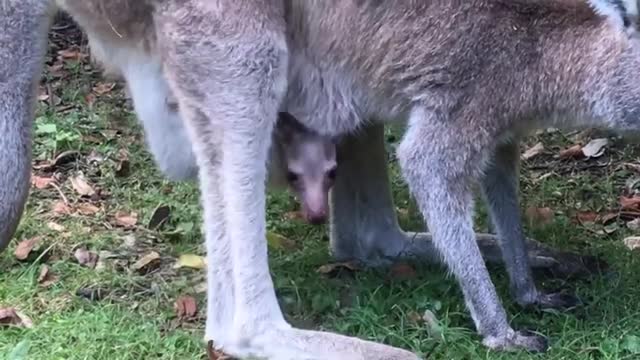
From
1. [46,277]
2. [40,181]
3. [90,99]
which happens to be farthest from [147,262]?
[90,99]

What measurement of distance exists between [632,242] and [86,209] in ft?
6.10

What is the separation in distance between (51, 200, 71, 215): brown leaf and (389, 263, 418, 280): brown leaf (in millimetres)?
1163

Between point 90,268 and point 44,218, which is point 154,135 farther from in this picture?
point 44,218

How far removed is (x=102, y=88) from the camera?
236 inches

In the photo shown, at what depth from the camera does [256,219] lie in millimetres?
3383

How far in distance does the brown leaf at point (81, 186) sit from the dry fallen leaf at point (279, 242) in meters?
0.73

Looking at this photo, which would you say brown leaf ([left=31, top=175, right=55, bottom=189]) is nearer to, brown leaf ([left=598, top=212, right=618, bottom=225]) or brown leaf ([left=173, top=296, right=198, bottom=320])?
brown leaf ([left=173, top=296, right=198, bottom=320])

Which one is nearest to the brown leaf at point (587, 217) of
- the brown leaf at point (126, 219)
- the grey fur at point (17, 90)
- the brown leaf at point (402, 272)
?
the brown leaf at point (402, 272)

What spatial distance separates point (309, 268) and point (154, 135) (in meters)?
0.72

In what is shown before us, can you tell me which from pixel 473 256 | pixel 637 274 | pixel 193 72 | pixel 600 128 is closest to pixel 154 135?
pixel 193 72

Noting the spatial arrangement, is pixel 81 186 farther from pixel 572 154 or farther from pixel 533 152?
pixel 572 154

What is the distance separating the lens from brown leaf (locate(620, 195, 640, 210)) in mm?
4758

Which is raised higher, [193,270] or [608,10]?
[608,10]

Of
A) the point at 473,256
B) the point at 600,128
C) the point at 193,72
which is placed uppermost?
the point at 193,72
